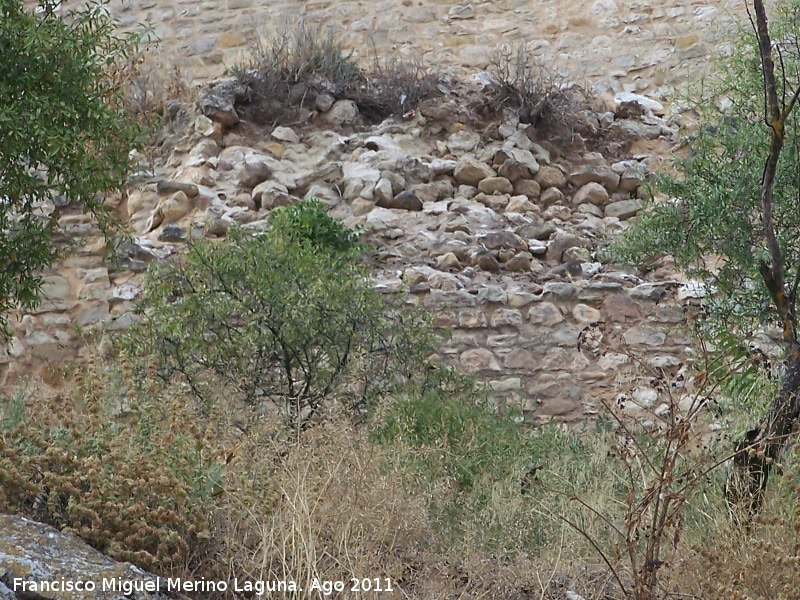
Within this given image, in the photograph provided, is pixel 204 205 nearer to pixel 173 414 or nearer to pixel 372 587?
pixel 173 414

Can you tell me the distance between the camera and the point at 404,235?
25.8 ft

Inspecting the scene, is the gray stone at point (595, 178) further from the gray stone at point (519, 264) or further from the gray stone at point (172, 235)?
the gray stone at point (172, 235)

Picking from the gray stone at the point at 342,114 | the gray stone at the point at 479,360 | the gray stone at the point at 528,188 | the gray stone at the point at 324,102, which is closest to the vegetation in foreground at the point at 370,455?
the gray stone at the point at 479,360

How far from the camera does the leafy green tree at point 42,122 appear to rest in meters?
5.10

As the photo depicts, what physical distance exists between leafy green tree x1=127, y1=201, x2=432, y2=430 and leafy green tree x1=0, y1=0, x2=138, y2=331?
74 cm

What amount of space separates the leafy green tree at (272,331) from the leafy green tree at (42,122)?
74 centimetres

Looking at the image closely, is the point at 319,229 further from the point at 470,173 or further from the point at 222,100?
the point at 222,100

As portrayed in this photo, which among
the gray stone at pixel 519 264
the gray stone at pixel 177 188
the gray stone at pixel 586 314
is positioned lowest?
the gray stone at pixel 586 314

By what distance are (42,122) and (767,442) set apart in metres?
3.85

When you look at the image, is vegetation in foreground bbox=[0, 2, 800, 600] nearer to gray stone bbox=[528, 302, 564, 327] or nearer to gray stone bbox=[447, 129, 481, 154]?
gray stone bbox=[528, 302, 564, 327]

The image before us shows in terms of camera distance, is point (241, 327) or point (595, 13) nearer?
point (241, 327)

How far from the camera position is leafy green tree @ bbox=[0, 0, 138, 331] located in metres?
5.10

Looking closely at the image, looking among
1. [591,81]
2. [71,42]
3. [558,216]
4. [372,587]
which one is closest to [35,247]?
[71,42]

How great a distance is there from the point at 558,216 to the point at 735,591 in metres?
5.42
